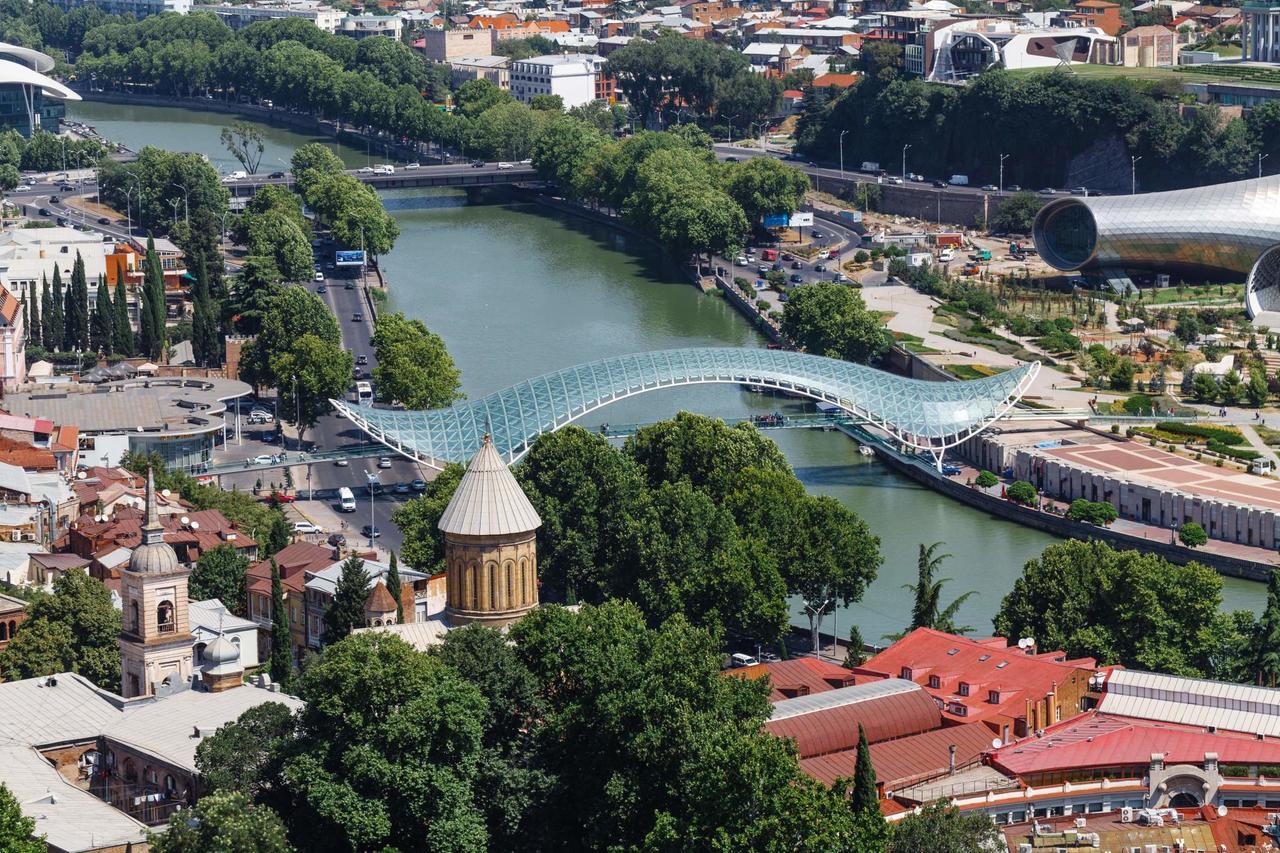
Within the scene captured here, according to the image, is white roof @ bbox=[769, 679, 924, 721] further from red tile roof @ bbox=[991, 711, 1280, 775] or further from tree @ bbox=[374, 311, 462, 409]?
tree @ bbox=[374, 311, 462, 409]

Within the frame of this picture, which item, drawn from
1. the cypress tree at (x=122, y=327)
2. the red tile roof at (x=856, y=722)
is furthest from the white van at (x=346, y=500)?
the red tile roof at (x=856, y=722)

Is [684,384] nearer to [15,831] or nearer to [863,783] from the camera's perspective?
[863,783]

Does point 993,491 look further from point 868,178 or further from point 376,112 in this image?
point 376,112

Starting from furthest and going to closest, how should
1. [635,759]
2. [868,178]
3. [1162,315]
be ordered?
[868,178] < [1162,315] < [635,759]

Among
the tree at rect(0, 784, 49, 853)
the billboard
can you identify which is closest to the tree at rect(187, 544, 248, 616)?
the tree at rect(0, 784, 49, 853)

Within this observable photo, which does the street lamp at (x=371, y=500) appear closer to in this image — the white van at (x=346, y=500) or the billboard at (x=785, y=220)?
the white van at (x=346, y=500)

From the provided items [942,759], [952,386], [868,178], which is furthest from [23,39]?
[942,759]
